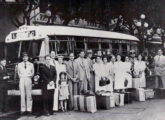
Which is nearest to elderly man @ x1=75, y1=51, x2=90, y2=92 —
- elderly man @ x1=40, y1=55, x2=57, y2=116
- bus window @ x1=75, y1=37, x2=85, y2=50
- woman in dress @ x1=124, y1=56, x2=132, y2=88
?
elderly man @ x1=40, y1=55, x2=57, y2=116

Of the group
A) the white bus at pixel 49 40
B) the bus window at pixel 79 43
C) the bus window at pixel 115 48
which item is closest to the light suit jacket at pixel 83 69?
the white bus at pixel 49 40

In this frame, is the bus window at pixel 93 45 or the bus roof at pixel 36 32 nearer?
the bus roof at pixel 36 32

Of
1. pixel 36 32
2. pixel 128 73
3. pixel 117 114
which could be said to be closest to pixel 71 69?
pixel 117 114

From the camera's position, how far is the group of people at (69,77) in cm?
1066

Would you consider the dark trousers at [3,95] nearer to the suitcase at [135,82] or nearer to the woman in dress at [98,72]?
the woman in dress at [98,72]

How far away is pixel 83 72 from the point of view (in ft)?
39.2

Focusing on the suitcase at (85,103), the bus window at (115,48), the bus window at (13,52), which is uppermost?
the bus window at (115,48)

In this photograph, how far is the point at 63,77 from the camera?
11.4 m

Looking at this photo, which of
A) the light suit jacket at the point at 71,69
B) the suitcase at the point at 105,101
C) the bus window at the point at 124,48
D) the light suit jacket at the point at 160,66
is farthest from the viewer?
the bus window at the point at 124,48

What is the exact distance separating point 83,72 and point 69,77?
0.54 metres

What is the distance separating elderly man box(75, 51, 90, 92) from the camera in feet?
38.9

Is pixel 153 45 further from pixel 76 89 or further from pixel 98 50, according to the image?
pixel 76 89

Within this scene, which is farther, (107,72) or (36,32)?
(36,32)

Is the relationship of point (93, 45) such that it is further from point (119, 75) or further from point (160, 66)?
point (160, 66)
